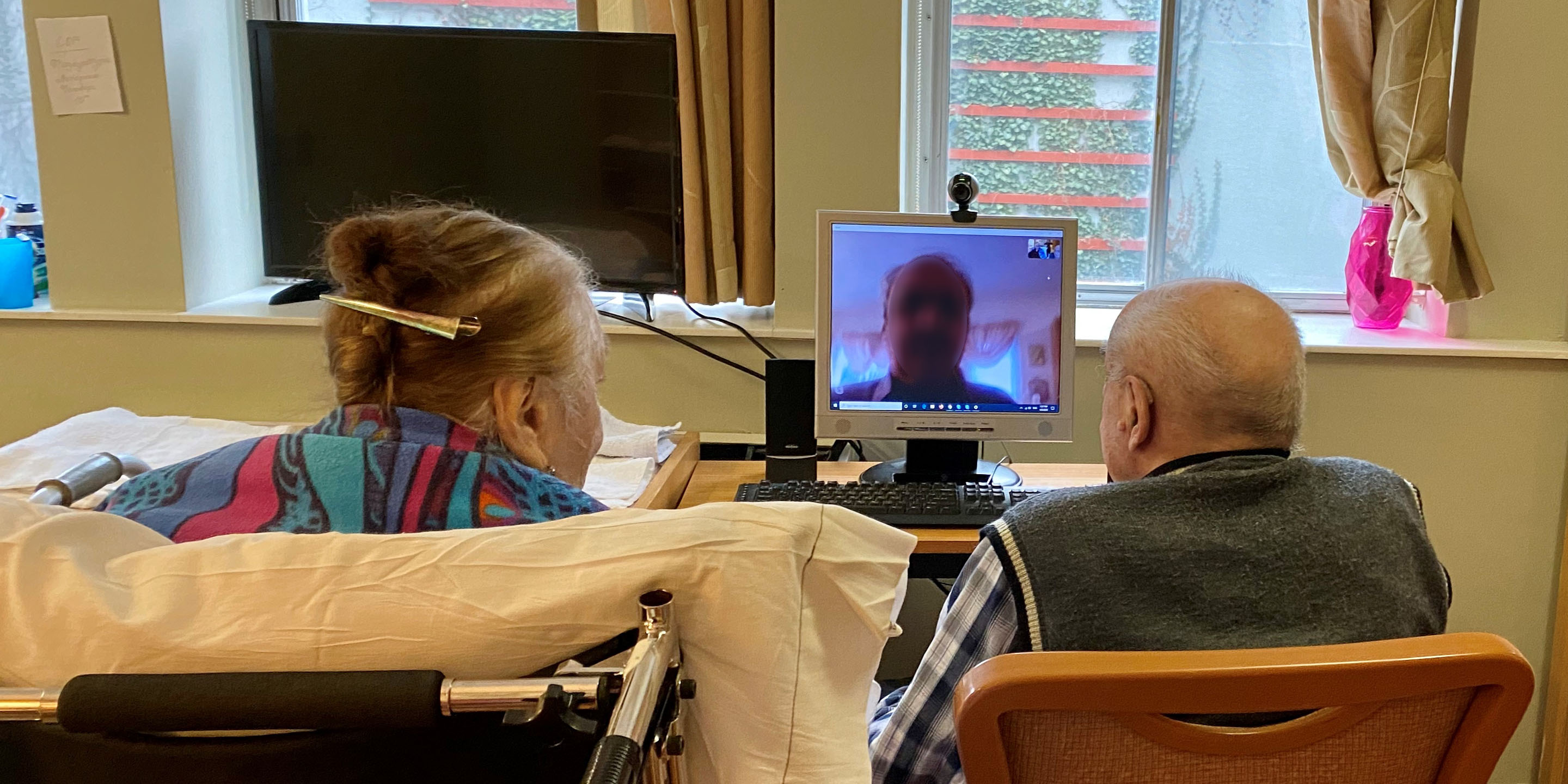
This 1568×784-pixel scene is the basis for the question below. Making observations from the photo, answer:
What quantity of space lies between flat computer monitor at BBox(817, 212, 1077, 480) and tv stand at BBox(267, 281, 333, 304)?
3.71 feet

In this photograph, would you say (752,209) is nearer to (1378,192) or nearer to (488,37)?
(488,37)

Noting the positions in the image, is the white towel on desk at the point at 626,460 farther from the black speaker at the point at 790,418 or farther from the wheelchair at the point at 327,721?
the wheelchair at the point at 327,721

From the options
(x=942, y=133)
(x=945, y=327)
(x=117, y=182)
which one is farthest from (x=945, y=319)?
(x=117, y=182)

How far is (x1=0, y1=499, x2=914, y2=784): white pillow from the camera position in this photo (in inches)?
26.0

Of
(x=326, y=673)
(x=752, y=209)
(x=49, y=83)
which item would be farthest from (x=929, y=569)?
(x=49, y=83)

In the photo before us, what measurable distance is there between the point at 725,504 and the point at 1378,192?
197cm

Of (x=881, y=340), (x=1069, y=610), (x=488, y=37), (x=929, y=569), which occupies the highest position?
(x=488, y=37)

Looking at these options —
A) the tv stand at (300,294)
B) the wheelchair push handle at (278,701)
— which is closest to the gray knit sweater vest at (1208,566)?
the wheelchair push handle at (278,701)

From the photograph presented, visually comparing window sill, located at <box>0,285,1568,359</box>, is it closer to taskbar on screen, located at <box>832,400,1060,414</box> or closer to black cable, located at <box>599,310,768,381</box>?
black cable, located at <box>599,310,768,381</box>

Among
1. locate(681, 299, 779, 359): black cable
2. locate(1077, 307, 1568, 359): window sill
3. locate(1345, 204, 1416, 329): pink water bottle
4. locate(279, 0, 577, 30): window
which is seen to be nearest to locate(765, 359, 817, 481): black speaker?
locate(681, 299, 779, 359): black cable

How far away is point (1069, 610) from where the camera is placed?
109 cm

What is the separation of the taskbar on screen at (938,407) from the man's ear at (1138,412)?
60cm

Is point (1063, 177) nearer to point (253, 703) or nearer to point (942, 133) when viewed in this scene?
point (942, 133)

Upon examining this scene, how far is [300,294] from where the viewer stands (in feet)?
7.86
